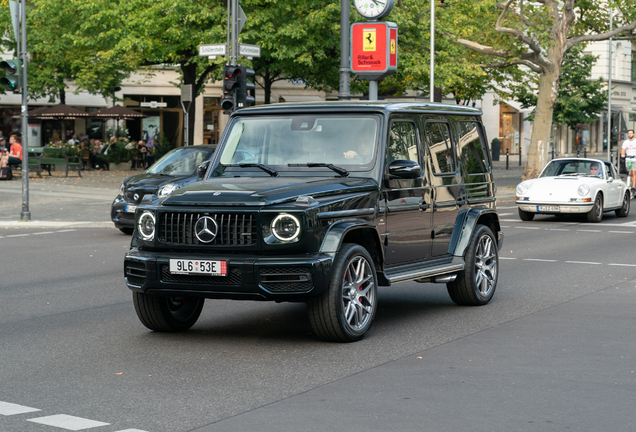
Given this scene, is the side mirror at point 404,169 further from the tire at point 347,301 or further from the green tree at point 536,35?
the green tree at point 536,35

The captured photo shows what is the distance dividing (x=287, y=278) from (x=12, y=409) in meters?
2.16

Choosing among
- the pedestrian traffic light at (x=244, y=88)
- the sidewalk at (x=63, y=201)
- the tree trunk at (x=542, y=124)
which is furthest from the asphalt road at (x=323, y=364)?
the tree trunk at (x=542, y=124)

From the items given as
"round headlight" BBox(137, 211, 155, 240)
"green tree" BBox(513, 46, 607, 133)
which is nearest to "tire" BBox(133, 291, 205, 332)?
"round headlight" BBox(137, 211, 155, 240)

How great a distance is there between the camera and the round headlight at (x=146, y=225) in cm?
701

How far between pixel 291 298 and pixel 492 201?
3.73 meters

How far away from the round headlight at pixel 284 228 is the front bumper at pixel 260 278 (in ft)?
0.50

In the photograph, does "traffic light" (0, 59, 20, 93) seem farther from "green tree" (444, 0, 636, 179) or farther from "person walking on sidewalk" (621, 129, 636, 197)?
"person walking on sidewalk" (621, 129, 636, 197)

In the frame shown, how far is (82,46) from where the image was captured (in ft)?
120

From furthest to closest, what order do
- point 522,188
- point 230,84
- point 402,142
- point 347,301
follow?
point 230,84 → point 522,188 → point 402,142 → point 347,301

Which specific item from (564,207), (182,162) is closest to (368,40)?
(564,207)

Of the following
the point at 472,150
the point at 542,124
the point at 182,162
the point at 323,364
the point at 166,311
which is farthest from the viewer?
the point at 542,124

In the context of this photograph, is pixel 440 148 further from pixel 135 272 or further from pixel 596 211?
pixel 596 211

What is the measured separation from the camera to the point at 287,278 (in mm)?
6637

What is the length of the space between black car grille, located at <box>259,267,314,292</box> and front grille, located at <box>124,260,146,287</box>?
0.98m
